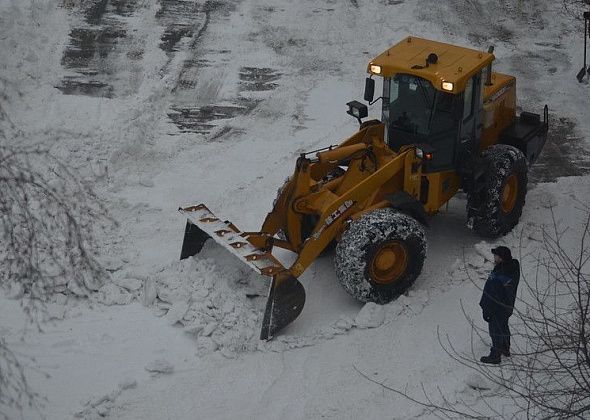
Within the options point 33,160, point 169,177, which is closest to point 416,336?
point 169,177

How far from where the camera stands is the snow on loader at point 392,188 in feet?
27.7

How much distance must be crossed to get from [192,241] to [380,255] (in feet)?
6.77

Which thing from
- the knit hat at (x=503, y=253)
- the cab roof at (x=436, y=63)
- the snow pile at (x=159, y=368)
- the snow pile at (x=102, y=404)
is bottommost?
the snow pile at (x=102, y=404)

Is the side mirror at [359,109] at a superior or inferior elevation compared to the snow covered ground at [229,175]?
superior

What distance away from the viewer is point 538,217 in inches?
414

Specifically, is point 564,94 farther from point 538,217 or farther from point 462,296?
point 462,296

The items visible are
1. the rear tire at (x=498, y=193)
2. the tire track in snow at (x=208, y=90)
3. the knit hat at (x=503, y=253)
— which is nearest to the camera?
A: the knit hat at (x=503, y=253)

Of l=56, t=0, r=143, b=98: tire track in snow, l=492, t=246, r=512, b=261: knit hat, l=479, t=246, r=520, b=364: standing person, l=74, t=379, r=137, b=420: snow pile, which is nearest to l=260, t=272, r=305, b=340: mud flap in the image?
l=74, t=379, r=137, b=420: snow pile

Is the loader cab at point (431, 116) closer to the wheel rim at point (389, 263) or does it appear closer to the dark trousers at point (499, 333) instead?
the wheel rim at point (389, 263)

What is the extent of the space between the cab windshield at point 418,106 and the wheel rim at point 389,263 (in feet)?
4.51

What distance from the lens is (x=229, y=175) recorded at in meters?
11.5

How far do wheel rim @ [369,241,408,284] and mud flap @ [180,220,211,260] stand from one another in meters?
1.87

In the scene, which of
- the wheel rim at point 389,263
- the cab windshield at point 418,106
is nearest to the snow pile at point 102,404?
the wheel rim at point 389,263

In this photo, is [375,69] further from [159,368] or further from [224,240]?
[159,368]
